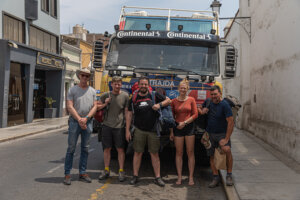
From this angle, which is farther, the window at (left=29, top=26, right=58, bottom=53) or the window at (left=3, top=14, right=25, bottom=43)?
the window at (left=29, top=26, right=58, bottom=53)

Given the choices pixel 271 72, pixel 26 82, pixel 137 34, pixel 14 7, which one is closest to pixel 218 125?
pixel 137 34

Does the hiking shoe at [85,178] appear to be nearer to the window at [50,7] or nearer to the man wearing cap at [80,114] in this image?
the man wearing cap at [80,114]

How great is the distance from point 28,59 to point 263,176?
16.8 metres

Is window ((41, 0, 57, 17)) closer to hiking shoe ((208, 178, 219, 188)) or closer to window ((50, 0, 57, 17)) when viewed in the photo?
window ((50, 0, 57, 17))

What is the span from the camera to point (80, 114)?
20.6 feet

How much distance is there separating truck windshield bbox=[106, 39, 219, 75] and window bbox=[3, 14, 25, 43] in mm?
12039

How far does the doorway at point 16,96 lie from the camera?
18777 millimetres

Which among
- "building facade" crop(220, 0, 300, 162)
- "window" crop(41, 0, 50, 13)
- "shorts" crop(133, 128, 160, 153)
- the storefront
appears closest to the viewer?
"shorts" crop(133, 128, 160, 153)

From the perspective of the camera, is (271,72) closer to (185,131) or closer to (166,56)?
(166,56)

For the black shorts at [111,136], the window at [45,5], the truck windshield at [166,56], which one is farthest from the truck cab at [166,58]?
the window at [45,5]

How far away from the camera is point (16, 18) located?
61.4 ft

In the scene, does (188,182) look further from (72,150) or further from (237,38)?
(237,38)

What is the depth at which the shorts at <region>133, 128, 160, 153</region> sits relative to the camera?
6348mm

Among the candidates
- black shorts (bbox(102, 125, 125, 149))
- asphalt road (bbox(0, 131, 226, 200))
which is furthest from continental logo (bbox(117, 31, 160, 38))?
asphalt road (bbox(0, 131, 226, 200))
